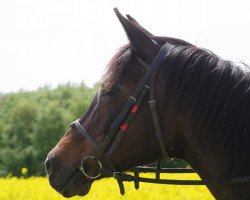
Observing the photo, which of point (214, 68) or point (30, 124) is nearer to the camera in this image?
point (214, 68)

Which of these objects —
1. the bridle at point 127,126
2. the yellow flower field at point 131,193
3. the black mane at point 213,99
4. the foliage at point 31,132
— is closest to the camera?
the black mane at point 213,99

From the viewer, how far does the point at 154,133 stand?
3145mm

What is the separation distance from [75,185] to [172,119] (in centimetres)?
76

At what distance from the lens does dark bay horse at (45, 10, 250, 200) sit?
3.01 meters

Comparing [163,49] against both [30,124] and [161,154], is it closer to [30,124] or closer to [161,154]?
[161,154]

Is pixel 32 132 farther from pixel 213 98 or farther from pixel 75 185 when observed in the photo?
pixel 213 98

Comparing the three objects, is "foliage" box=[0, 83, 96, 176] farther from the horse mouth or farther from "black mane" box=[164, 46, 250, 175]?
"black mane" box=[164, 46, 250, 175]

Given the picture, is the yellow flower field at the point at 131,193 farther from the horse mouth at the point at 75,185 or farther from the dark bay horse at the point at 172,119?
the dark bay horse at the point at 172,119

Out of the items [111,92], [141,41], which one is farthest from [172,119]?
[141,41]

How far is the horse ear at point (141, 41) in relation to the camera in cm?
319

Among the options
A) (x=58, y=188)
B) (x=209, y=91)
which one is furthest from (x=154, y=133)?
(x=58, y=188)

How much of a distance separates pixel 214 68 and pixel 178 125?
0.40m

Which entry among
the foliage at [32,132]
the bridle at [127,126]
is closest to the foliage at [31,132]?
the foliage at [32,132]

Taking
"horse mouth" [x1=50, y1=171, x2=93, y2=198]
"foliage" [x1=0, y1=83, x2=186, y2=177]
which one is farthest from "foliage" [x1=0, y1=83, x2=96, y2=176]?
"horse mouth" [x1=50, y1=171, x2=93, y2=198]
